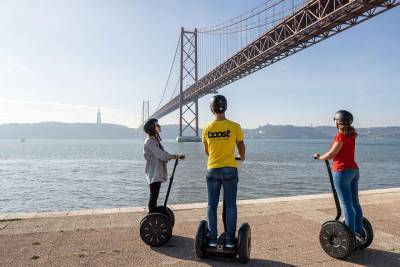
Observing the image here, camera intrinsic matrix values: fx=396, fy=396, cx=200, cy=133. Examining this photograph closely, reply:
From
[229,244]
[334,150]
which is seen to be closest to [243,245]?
[229,244]

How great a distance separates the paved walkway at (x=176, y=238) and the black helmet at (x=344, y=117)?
1.50m

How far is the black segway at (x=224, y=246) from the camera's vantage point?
160 inches

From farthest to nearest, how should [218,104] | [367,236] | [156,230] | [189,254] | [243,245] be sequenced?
→ 1. [156,230]
2. [367,236]
3. [189,254]
4. [218,104]
5. [243,245]

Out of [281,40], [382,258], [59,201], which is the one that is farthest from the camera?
[281,40]

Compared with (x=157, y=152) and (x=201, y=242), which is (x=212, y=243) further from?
(x=157, y=152)

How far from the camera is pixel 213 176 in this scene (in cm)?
413

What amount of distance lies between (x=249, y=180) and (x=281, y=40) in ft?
60.0

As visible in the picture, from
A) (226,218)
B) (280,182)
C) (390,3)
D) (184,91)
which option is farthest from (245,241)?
(184,91)

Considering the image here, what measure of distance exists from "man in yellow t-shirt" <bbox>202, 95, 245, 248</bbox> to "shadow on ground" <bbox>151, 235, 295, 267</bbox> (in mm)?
203

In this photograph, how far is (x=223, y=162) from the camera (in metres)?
4.09

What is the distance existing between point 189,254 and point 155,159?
4.25 ft

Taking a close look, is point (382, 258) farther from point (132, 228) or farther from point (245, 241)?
point (132, 228)

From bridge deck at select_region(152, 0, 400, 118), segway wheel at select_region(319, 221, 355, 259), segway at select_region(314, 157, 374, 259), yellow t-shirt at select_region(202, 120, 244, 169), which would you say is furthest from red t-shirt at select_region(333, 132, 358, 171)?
bridge deck at select_region(152, 0, 400, 118)

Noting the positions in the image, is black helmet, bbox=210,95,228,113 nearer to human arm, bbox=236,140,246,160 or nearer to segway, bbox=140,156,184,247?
human arm, bbox=236,140,246,160
